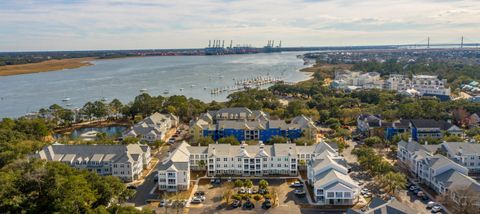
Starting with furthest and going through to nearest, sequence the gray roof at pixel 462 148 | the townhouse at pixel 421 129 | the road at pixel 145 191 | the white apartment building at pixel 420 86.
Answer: the white apartment building at pixel 420 86 < the townhouse at pixel 421 129 < the gray roof at pixel 462 148 < the road at pixel 145 191

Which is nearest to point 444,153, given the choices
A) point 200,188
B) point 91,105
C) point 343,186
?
point 343,186

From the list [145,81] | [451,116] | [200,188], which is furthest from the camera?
[145,81]

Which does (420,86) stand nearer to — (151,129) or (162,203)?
(151,129)

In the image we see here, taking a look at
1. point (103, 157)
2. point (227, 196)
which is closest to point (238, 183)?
point (227, 196)

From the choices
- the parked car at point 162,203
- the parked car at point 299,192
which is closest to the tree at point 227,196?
the parked car at point 162,203

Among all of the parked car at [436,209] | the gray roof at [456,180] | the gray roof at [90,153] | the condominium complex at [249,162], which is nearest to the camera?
the parked car at [436,209]

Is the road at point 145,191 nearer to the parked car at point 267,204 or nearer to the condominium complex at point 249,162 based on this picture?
the condominium complex at point 249,162

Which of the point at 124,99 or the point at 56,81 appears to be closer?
the point at 124,99

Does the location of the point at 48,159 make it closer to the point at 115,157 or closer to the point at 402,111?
the point at 115,157
